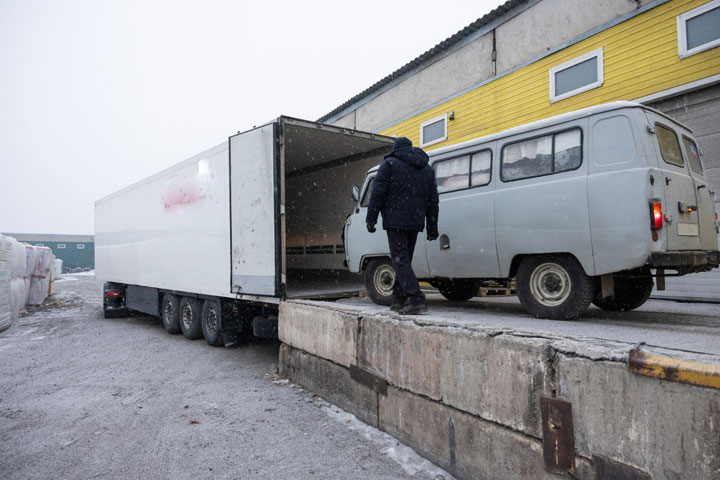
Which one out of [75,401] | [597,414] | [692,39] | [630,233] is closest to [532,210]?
[630,233]

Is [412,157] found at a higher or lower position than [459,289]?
higher

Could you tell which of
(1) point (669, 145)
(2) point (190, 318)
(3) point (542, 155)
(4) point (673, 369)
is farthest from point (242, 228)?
(4) point (673, 369)

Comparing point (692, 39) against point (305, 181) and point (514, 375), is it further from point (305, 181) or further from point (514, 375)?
point (514, 375)

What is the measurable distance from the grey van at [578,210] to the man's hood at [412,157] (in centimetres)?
73

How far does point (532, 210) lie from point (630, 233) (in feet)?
2.92

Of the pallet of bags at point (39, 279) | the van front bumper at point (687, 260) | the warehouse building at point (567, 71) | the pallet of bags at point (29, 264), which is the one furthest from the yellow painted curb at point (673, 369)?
the pallet of bags at point (39, 279)

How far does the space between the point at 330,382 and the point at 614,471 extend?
326 cm

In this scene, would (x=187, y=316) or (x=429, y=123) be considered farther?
(x=429, y=123)

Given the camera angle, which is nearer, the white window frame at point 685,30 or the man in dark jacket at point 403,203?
the man in dark jacket at point 403,203

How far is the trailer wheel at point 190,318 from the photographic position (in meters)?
8.62

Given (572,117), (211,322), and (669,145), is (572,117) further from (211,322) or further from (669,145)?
(211,322)

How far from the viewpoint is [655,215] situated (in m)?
3.73

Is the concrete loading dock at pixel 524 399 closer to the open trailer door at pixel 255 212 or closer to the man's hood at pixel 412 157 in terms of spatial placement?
the man's hood at pixel 412 157

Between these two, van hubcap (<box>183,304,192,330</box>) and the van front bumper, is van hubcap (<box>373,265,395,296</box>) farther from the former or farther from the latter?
van hubcap (<box>183,304,192,330</box>)
